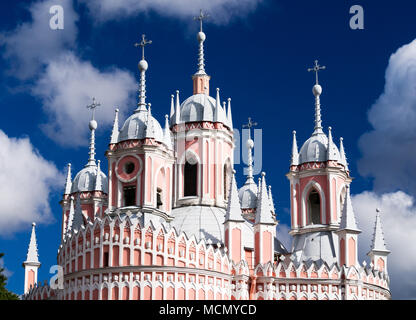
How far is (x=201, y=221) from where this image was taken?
56688 mm

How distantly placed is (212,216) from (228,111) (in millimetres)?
10332

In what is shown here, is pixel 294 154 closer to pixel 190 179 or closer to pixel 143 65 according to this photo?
pixel 190 179

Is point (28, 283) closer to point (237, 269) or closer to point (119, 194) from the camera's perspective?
point (119, 194)

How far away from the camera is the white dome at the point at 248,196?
66500 mm

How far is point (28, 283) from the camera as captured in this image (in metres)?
61.9

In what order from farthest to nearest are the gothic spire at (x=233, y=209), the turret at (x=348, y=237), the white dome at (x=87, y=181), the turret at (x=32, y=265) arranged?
the white dome at (x=87, y=181), the turret at (x=32, y=265), the turret at (x=348, y=237), the gothic spire at (x=233, y=209)

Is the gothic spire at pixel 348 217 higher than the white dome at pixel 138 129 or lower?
lower

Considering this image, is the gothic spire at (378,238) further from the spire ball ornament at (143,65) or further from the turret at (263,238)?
the spire ball ornament at (143,65)

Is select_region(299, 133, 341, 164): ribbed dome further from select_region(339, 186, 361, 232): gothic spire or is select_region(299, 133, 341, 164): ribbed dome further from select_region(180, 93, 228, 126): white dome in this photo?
select_region(180, 93, 228, 126): white dome

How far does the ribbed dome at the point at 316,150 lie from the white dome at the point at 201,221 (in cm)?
783

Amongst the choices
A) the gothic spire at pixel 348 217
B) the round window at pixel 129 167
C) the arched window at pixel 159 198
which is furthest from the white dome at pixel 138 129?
the gothic spire at pixel 348 217

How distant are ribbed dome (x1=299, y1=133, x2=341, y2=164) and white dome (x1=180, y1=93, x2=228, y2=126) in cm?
656
